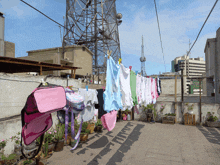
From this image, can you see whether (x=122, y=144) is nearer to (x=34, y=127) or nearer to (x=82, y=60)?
(x=34, y=127)

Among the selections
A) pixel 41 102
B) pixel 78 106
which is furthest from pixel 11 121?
pixel 41 102

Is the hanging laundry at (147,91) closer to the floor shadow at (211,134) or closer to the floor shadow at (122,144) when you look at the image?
the floor shadow at (122,144)

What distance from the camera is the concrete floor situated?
5.25m

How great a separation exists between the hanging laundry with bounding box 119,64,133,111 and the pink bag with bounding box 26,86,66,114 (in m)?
2.26

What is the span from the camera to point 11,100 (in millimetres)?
5199

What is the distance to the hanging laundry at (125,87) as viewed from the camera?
4504mm

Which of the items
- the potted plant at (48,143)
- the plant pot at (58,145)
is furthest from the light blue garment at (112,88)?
the plant pot at (58,145)

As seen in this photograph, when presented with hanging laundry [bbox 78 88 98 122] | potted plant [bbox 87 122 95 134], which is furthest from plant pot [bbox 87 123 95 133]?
hanging laundry [bbox 78 88 98 122]

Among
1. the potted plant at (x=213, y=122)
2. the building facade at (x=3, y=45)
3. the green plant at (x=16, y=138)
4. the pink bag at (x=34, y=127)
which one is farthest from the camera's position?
the building facade at (x=3, y=45)

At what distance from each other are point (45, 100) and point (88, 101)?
12.1ft

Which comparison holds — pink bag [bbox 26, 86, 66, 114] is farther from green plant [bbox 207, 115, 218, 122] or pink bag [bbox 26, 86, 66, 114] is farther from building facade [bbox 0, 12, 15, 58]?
building facade [bbox 0, 12, 15, 58]

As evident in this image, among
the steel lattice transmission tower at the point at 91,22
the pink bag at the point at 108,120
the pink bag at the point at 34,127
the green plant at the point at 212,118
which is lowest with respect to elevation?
the green plant at the point at 212,118

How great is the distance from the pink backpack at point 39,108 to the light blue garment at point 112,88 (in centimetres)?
147

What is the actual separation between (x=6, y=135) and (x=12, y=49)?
15255 mm
